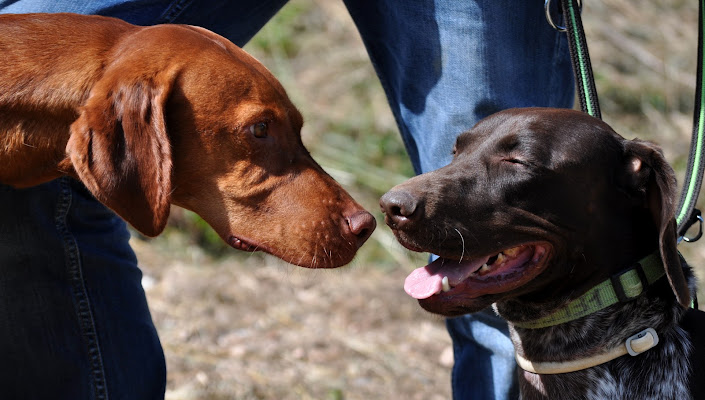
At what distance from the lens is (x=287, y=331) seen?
17.3 ft

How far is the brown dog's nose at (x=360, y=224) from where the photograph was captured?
303 cm

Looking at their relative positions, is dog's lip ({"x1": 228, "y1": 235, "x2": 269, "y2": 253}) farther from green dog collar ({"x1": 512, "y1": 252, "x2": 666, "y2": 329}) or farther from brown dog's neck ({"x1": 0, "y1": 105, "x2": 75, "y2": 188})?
green dog collar ({"x1": 512, "y1": 252, "x2": 666, "y2": 329})

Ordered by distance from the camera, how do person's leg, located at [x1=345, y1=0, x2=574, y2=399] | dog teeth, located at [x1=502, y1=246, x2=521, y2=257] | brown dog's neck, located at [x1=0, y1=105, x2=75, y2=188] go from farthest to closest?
person's leg, located at [x1=345, y1=0, x2=574, y2=399] < dog teeth, located at [x1=502, y1=246, x2=521, y2=257] < brown dog's neck, located at [x1=0, y1=105, x2=75, y2=188]

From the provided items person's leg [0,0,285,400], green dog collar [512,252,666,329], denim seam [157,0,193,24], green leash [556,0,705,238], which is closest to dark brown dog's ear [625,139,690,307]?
green dog collar [512,252,666,329]

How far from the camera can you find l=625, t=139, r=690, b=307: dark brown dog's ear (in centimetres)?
262

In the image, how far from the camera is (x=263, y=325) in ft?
17.5

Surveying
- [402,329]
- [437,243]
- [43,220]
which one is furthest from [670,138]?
[43,220]

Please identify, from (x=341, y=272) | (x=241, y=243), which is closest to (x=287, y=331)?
A: (x=341, y=272)

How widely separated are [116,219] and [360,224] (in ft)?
3.50

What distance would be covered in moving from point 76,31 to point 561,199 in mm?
1773

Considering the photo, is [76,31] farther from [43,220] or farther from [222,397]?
[222,397]

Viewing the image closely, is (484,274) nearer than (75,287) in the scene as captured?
Yes

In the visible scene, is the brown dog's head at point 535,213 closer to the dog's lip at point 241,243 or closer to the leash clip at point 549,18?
the leash clip at point 549,18

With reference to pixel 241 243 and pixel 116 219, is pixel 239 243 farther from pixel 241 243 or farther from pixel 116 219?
pixel 116 219
